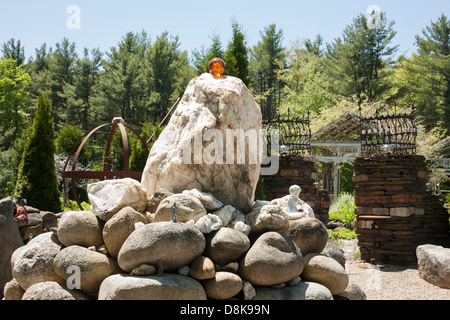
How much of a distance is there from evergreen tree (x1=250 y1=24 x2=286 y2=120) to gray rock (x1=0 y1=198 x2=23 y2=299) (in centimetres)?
2477

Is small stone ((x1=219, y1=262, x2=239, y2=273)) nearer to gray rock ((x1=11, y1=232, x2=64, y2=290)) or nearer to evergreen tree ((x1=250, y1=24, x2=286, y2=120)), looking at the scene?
Result: gray rock ((x1=11, y1=232, x2=64, y2=290))

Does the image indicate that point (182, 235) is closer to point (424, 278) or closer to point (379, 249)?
point (424, 278)

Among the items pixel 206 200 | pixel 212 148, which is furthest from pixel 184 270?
pixel 212 148

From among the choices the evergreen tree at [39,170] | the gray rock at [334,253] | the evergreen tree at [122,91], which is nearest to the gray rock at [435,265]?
the gray rock at [334,253]

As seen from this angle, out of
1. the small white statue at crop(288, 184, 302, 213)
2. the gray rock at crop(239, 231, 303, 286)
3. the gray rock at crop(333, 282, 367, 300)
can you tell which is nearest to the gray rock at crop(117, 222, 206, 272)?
the gray rock at crop(239, 231, 303, 286)

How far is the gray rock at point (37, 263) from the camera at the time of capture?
3.96m

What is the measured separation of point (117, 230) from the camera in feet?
12.7

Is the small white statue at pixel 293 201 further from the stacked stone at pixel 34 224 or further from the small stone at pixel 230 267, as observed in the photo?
the stacked stone at pixel 34 224

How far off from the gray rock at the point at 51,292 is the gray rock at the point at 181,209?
990mm

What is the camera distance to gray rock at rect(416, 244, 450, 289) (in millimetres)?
7301

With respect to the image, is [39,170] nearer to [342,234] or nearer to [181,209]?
[181,209]

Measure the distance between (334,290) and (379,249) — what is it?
227 inches

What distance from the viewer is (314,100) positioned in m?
28.4
